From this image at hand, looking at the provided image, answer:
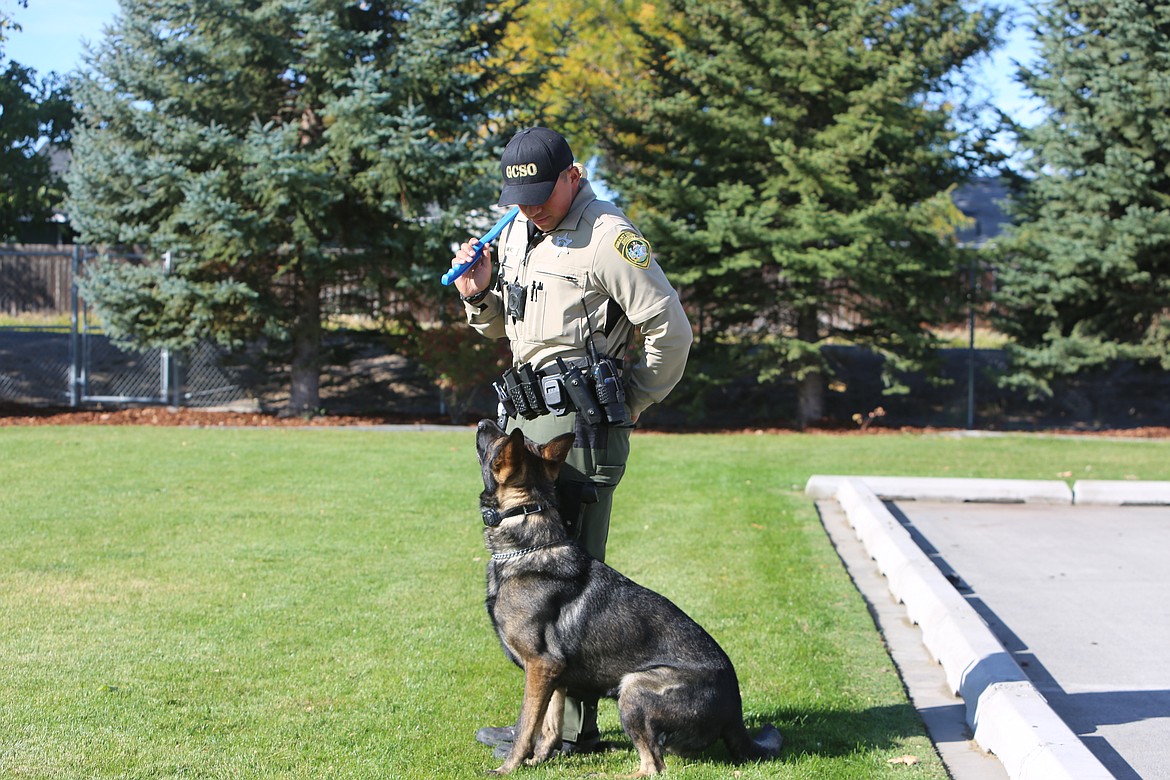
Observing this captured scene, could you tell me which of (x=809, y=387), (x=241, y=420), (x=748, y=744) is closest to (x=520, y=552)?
(x=748, y=744)

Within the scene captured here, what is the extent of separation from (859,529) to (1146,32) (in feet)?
38.2

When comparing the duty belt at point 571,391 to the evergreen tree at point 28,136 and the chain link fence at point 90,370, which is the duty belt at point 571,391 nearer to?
the chain link fence at point 90,370

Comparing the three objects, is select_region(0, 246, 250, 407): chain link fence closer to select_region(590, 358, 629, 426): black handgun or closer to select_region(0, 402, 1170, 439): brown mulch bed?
select_region(0, 402, 1170, 439): brown mulch bed

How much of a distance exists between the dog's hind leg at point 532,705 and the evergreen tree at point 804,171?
12.5 metres

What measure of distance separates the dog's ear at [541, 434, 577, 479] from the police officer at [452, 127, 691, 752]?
142mm

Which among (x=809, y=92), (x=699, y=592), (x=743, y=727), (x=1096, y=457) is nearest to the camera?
(x=743, y=727)

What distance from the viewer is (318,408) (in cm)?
1720

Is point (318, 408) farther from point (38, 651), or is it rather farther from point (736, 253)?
point (38, 651)

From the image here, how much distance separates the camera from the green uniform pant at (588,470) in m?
4.15

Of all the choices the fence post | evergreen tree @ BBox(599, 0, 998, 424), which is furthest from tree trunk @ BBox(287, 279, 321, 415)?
evergreen tree @ BBox(599, 0, 998, 424)

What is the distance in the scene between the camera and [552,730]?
165 inches

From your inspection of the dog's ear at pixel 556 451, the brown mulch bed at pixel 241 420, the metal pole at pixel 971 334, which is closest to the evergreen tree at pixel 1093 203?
the metal pole at pixel 971 334

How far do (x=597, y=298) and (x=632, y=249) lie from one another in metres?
0.23

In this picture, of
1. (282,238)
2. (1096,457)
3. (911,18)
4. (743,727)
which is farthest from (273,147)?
(743,727)
